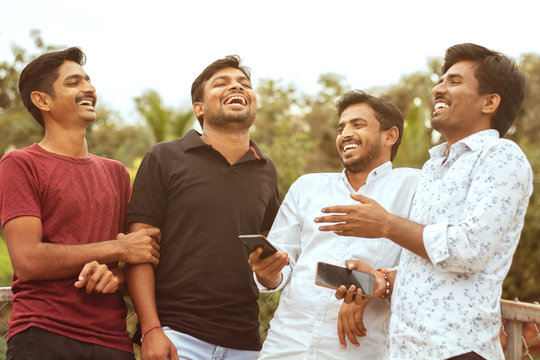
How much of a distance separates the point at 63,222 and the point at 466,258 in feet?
5.98

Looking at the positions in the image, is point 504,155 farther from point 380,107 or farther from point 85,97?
→ point 85,97

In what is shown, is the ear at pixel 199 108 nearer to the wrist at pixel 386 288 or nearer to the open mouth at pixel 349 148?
the open mouth at pixel 349 148

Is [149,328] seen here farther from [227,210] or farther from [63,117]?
[63,117]

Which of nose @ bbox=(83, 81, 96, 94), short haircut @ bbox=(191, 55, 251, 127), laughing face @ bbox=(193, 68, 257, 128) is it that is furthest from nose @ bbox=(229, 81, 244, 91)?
nose @ bbox=(83, 81, 96, 94)

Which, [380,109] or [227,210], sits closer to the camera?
[227,210]

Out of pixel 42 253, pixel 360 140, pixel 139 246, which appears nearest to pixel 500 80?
pixel 360 140

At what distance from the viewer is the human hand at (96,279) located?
2.33m

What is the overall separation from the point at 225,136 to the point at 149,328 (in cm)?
117

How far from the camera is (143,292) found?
8.58 feet

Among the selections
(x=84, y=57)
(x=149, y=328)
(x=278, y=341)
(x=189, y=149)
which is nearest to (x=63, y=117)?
(x=84, y=57)

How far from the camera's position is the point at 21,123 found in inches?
474

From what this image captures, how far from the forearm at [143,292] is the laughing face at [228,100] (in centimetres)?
96

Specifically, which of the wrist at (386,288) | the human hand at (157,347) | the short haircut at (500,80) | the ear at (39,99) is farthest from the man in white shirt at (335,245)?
the ear at (39,99)

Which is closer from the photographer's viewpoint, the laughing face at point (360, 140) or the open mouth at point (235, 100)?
the laughing face at point (360, 140)
